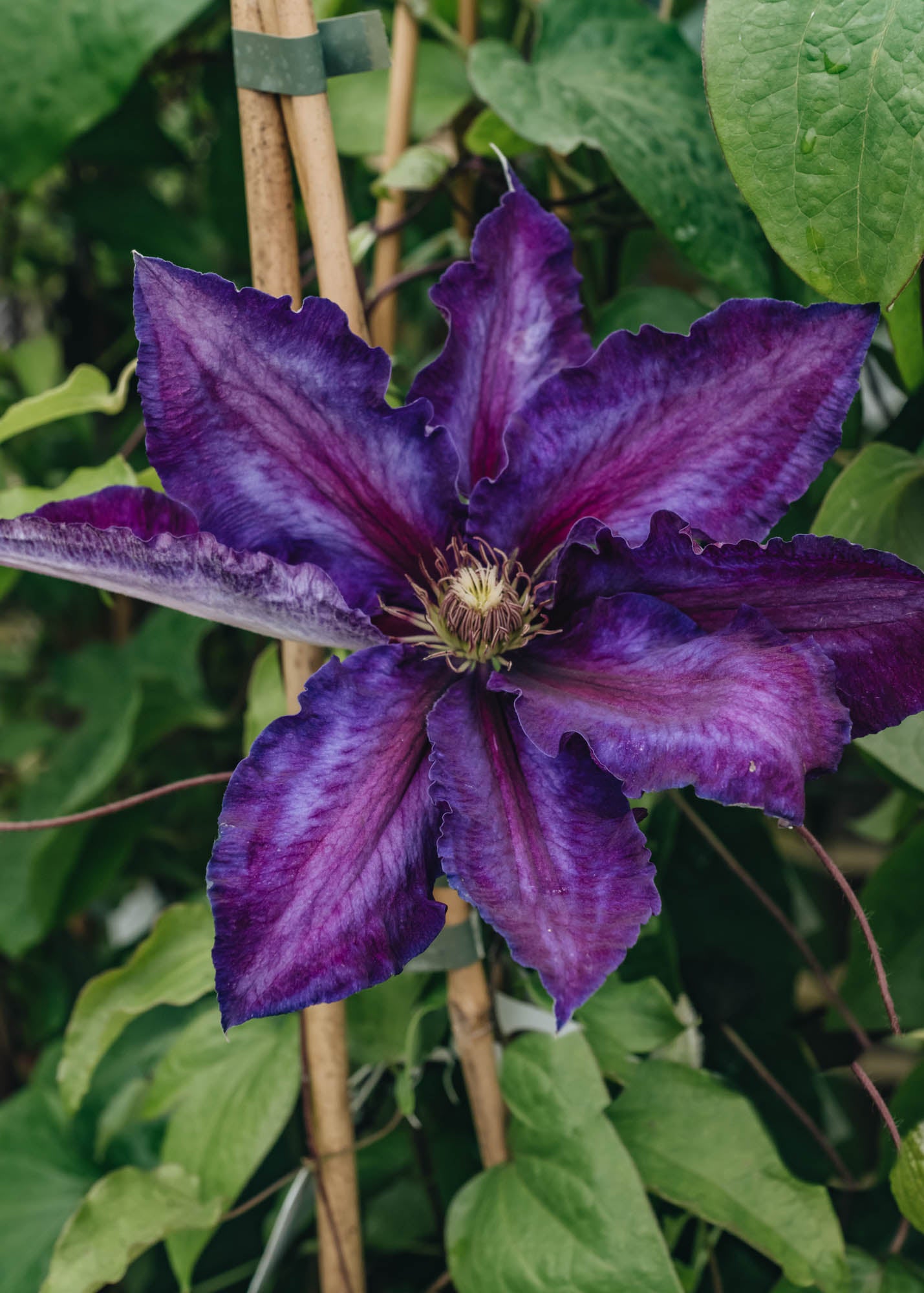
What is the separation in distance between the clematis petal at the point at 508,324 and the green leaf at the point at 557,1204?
1.01 ft

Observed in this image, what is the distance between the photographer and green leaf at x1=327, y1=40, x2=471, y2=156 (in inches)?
28.1

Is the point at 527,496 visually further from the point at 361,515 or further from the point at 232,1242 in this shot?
the point at 232,1242

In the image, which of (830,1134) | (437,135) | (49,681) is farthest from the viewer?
(49,681)

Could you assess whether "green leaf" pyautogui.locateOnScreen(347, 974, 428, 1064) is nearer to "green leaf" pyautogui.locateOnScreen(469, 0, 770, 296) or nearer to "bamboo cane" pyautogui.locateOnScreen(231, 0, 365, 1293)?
"bamboo cane" pyautogui.locateOnScreen(231, 0, 365, 1293)

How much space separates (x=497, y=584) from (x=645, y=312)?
0.27 m

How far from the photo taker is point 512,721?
0.44m

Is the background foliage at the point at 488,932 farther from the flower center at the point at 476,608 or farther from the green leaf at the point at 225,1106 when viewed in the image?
the flower center at the point at 476,608

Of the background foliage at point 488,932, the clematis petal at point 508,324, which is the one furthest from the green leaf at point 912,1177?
the clematis petal at point 508,324

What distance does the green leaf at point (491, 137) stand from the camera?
25.8 inches

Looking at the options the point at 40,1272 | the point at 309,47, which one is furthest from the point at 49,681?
the point at 309,47

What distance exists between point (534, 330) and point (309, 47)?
164mm

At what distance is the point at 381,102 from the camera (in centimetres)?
73

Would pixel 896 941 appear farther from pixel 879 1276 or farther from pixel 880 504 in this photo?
pixel 880 504

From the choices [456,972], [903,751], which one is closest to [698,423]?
[903,751]
